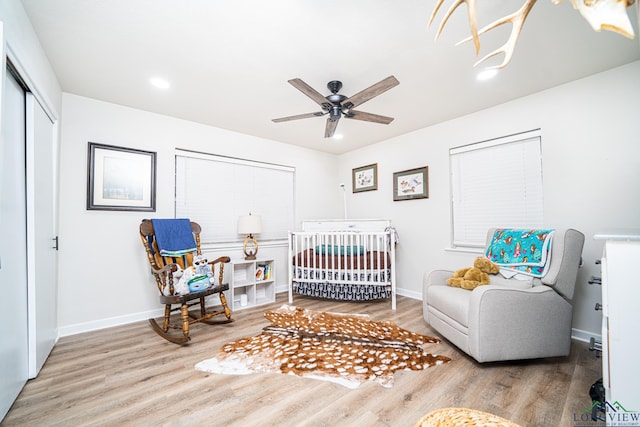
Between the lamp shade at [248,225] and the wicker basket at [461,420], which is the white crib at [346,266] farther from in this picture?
the wicker basket at [461,420]

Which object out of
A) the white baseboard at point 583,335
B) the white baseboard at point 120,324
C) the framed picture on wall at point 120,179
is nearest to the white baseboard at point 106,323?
the white baseboard at point 120,324

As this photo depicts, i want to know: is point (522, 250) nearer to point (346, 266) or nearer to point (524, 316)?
point (524, 316)

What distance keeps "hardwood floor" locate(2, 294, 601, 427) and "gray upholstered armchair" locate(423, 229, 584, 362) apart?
15 cm

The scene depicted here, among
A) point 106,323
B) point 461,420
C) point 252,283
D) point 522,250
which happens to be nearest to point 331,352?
point 461,420

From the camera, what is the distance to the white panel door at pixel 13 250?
1497 millimetres

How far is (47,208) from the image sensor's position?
216 centimetres

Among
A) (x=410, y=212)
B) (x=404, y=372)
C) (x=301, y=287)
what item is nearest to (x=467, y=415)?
(x=404, y=372)

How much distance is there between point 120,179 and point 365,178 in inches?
133

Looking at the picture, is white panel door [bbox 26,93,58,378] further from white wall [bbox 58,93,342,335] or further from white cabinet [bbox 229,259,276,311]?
white cabinet [bbox 229,259,276,311]

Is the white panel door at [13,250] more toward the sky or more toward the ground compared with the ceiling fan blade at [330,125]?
more toward the ground

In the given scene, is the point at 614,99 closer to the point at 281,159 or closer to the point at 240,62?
the point at 240,62

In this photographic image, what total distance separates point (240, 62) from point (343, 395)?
99.8 inches

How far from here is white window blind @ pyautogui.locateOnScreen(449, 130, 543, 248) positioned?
110 inches

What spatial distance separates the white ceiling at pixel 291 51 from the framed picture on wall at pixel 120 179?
22.1 inches
